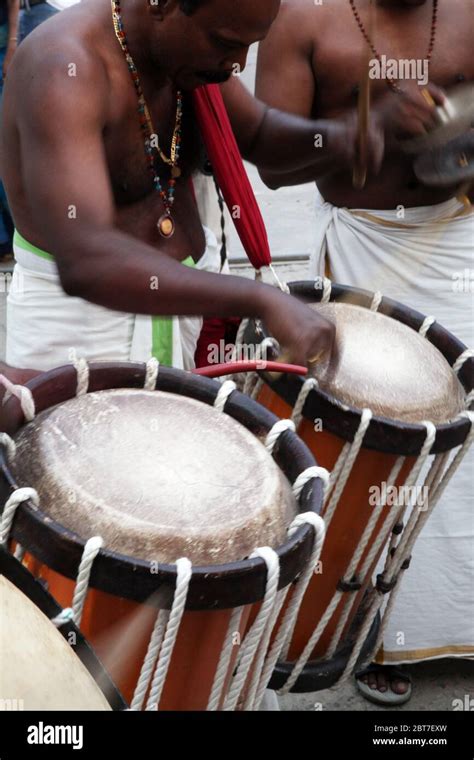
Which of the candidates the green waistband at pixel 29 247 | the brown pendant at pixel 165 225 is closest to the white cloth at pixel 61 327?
the green waistband at pixel 29 247

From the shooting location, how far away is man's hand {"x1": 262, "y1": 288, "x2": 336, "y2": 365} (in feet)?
5.60

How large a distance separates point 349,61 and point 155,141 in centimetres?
81

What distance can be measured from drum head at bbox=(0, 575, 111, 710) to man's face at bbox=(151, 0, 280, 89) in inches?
43.5

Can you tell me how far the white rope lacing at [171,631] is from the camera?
4.32ft

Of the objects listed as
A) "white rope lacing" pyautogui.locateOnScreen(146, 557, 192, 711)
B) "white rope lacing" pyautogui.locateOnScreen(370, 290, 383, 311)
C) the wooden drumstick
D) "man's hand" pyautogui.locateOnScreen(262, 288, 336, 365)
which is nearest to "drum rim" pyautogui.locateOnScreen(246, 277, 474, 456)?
"man's hand" pyautogui.locateOnScreen(262, 288, 336, 365)

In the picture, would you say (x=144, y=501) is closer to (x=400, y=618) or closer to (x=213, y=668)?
(x=213, y=668)

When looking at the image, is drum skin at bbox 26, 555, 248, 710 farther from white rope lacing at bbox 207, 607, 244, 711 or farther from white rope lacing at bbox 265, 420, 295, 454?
white rope lacing at bbox 265, 420, 295, 454

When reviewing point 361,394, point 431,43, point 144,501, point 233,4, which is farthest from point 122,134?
point 431,43

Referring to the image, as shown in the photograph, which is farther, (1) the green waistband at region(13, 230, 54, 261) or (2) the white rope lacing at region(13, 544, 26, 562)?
(1) the green waistband at region(13, 230, 54, 261)

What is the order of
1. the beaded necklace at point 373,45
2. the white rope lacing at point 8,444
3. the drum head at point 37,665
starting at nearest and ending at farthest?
1. the drum head at point 37,665
2. the white rope lacing at point 8,444
3. the beaded necklace at point 373,45

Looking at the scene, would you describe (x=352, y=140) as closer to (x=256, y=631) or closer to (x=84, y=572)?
(x=256, y=631)

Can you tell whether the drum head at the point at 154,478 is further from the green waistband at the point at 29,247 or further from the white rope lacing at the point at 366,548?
the green waistband at the point at 29,247

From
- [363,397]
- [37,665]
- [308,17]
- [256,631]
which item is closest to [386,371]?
[363,397]
